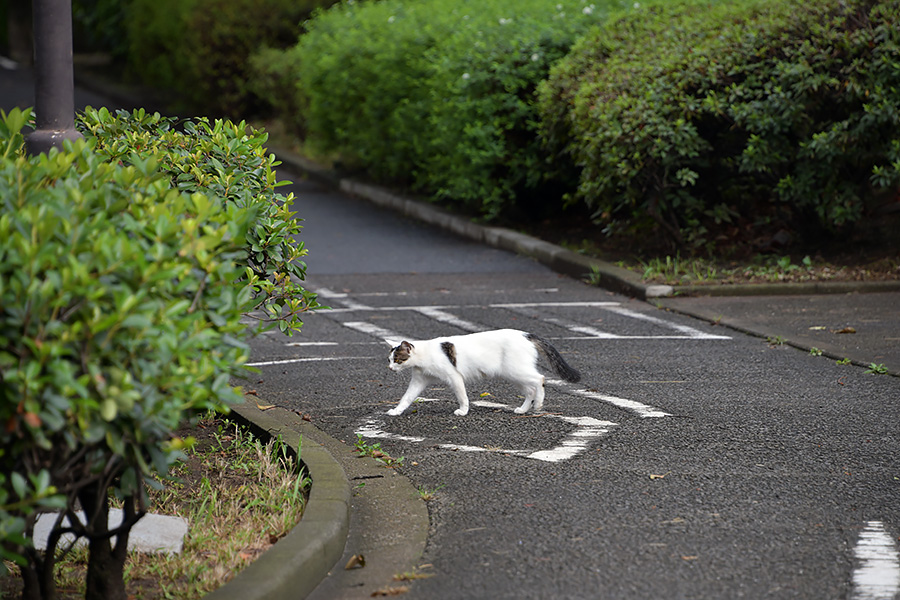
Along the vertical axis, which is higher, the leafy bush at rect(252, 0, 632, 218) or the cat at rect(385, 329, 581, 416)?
the leafy bush at rect(252, 0, 632, 218)

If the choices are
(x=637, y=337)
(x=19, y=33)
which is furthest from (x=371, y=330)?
(x=19, y=33)

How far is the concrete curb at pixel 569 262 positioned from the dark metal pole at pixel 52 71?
6.38m

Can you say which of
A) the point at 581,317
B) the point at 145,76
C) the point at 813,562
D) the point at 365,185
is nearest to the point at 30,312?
the point at 813,562

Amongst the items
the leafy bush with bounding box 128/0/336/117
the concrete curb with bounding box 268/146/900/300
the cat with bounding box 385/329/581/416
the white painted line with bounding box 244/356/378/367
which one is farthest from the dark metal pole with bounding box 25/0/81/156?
the leafy bush with bounding box 128/0/336/117

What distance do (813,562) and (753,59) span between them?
7596 mm

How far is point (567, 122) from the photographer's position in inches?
483

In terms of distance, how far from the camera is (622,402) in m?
6.74

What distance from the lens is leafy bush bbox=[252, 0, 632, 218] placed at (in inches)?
531

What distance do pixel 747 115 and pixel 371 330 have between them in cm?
423

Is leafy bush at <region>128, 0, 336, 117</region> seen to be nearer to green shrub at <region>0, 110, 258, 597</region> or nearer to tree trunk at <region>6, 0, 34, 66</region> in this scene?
tree trunk at <region>6, 0, 34, 66</region>

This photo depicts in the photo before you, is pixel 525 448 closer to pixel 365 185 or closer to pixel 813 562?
pixel 813 562

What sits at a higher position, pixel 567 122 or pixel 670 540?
pixel 567 122

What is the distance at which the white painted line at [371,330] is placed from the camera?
8.95m

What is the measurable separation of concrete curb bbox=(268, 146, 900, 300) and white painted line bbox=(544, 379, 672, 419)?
3.42 metres
